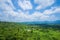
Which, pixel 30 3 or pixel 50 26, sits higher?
pixel 30 3

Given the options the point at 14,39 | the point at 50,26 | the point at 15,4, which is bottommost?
the point at 14,39

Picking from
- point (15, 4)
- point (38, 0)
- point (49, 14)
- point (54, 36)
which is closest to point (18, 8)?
point (15, 4)

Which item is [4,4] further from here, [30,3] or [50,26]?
[50,26]

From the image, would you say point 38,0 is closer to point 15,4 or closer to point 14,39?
point 15,4

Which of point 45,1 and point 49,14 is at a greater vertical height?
point 45,1

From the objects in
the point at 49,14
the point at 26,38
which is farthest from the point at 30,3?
the point at 26,38

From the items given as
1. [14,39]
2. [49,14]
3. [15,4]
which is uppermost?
[15,4]
